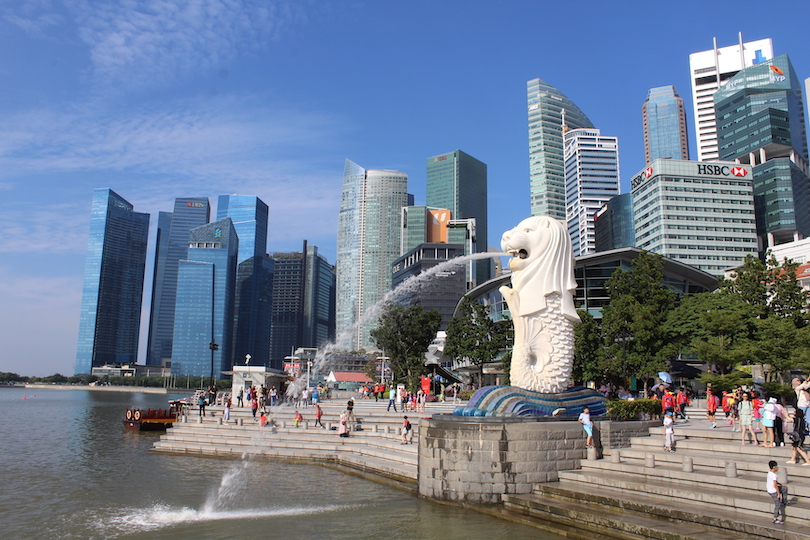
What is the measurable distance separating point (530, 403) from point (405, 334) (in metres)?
31.8

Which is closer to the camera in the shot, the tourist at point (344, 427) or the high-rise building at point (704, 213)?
the tourist at point (344, 427)

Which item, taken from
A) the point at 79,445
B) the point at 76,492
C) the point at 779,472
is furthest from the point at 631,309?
the point at 79,445

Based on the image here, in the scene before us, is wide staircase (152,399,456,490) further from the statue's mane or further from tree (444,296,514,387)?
tree (444,296,514,387)

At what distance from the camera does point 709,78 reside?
184125 mm

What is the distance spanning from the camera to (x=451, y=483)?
53.0ft

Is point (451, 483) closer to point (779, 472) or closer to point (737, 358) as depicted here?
point (779, 472)

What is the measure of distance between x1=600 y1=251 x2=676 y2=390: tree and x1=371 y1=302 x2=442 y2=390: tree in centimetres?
1722

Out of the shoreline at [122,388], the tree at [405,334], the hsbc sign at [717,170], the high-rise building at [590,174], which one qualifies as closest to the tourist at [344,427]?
the tree at [405,334]

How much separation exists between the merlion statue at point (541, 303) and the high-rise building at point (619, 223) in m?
130

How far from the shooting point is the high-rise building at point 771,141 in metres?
126

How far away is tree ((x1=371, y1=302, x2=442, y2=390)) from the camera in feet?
161

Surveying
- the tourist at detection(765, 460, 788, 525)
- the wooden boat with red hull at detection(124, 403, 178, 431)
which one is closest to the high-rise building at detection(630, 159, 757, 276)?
the wooden boat with red hull at detection(124, 403, 178, 431)

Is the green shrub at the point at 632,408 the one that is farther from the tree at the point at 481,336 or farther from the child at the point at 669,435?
the tree at the point at 481,336

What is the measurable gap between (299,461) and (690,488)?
16.5 m
